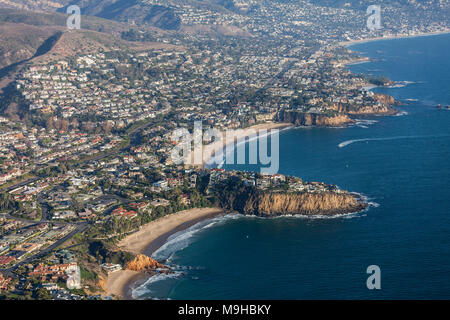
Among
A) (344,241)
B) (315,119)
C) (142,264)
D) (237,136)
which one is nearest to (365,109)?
(315,119)

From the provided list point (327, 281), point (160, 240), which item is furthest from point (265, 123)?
point (327, 281)

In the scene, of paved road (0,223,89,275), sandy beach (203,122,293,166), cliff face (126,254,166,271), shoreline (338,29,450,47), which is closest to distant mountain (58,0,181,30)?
shoreline (338,29,450,47)

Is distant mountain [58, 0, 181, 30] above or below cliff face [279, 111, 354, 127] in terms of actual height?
above

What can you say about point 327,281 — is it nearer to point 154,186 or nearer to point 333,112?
point 154,186

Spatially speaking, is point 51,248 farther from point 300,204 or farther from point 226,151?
point 226,151

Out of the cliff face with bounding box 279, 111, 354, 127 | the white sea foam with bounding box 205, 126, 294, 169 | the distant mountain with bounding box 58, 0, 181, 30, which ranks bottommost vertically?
the white sea foam with bounding box 205, 126, 294, 169

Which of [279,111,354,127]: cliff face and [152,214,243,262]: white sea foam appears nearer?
[152,214,243,262]: white sea foam

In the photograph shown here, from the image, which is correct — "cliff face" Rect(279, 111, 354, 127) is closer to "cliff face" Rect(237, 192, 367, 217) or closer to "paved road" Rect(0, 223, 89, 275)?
"cliff face" Rect(237, 192, 367, 217)
